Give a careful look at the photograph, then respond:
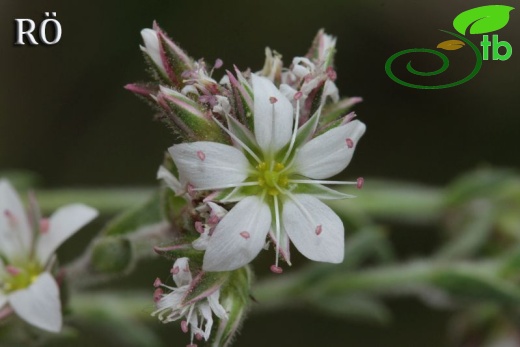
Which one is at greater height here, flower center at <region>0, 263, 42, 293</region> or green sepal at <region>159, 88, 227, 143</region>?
green sepal at <region>159, 88, 227, 143</region>

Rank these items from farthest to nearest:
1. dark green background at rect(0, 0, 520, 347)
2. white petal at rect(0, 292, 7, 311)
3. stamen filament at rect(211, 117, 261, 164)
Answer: dark green background at rect(0, 0, 520, 347)
white petal at rect(0, 292, 7, 311)
stamen filament at rect(211, 117, 261, 164)

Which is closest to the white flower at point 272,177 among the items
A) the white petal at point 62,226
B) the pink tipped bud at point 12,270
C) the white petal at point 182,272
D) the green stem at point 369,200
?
the white petal at point 182,272

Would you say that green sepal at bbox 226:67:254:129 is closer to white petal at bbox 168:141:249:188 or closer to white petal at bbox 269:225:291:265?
white petal at bbox 168:141:249:188

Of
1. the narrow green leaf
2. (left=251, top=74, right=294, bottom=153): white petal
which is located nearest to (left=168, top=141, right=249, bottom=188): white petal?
(left=251, top=74, right=294, bottom=153): white petal

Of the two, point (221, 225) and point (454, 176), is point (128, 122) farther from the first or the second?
point (221, 225)

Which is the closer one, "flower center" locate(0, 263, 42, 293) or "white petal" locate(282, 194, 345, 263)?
"white petal" locate(282, 194, 345, 263)

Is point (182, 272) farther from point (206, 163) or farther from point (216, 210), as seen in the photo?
point (206, 163)

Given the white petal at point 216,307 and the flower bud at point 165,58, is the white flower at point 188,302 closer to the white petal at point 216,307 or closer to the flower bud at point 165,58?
the white petal at point 216,307
